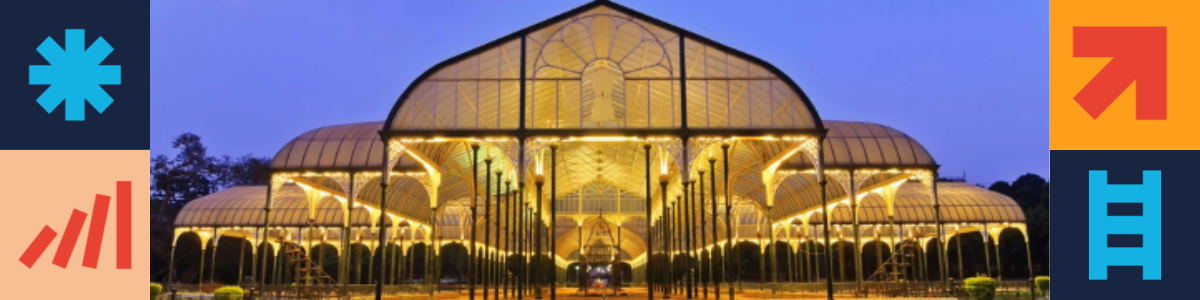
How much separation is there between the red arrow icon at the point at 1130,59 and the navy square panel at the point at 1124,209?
223 centimetres

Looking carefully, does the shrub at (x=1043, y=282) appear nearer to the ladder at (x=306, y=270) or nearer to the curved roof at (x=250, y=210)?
the ladder at (x=306, y=270)

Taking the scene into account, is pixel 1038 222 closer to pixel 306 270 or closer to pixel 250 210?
pixel 250 210

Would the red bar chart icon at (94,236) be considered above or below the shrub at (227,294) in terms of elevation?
above

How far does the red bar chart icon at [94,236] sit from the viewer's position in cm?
2031

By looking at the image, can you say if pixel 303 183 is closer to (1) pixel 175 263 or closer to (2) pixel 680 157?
(2) pixel 680 157

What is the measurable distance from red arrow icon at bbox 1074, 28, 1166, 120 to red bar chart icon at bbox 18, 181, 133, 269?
2458cm

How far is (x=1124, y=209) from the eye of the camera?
60.8 ft

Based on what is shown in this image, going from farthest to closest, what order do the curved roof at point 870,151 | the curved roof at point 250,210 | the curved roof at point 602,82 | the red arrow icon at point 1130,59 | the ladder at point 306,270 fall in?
1. the curved roof at point 250,210
2. the ladder at point 306,270
3. the curved roof at point 870,151
4. the curved roof at point 602,82
5. the red arrow icon at point 1130,59


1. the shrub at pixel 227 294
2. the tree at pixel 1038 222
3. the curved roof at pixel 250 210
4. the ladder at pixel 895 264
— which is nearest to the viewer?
the shrub at pixel 227 294

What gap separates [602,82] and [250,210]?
34.3 metres

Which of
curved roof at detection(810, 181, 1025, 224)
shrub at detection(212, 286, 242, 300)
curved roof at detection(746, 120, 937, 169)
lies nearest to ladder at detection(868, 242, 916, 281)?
curved roof at detection(746, 120, 937, 169)

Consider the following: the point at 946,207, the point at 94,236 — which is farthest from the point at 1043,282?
the point at 94,236

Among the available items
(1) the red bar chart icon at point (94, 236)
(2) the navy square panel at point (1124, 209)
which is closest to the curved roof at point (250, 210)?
(1) the red bar chart icon at point (94, 236)

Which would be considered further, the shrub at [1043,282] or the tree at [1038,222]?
the tree at [1038,222]
